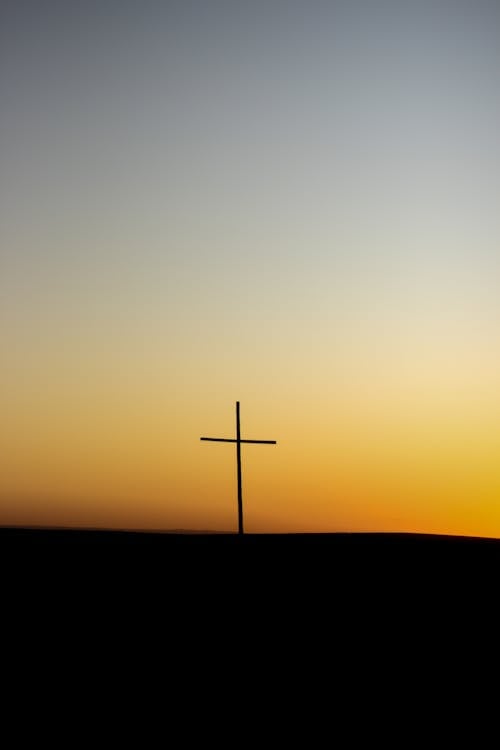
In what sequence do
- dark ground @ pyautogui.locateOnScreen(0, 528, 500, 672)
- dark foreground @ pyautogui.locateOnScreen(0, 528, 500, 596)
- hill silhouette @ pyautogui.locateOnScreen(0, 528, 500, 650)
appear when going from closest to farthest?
dark ground @ pyautogui.locateOnScreen(0, 528, 500, 672), hill silhouette @ pyautogui.locateOnScreen(0, 528, 500, 650), dark foreground @ pyautogui.locateOnScreen(0, 528, 500, 596)

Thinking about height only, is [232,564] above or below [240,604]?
above

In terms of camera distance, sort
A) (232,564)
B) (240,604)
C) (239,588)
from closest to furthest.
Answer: (240,604) < (239,588) < (232,564)

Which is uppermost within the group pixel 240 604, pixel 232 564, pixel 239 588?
pixel 232 564

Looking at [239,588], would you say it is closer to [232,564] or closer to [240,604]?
[240,604]

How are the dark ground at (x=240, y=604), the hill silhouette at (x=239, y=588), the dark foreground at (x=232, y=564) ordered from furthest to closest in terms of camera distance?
1. the dark foreground at (x=232, y=564)
2. the hill silhouette at (x=239, y=588)
3. the dark ground at (x=240, y=604)

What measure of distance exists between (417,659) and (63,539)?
5824 mm

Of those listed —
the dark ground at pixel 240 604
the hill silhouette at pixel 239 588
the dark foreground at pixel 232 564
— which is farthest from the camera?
the dark foreground at pixel 232 564

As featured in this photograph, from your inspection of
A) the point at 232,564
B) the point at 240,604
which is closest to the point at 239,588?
the point at 240,604

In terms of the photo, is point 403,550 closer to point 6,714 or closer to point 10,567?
point 10,567

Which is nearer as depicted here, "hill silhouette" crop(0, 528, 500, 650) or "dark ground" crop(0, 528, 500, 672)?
"dark ground" crop(0, 528, 500, 672)

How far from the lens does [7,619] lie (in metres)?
8.08

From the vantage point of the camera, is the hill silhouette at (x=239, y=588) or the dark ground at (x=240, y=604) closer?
the dark ground at (x=240, y=604)

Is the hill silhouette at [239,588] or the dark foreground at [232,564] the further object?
the dark foreground at [232,564]

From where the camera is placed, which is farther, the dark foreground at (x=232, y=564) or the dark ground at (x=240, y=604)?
the dark foreground at (x=232, y=564)
